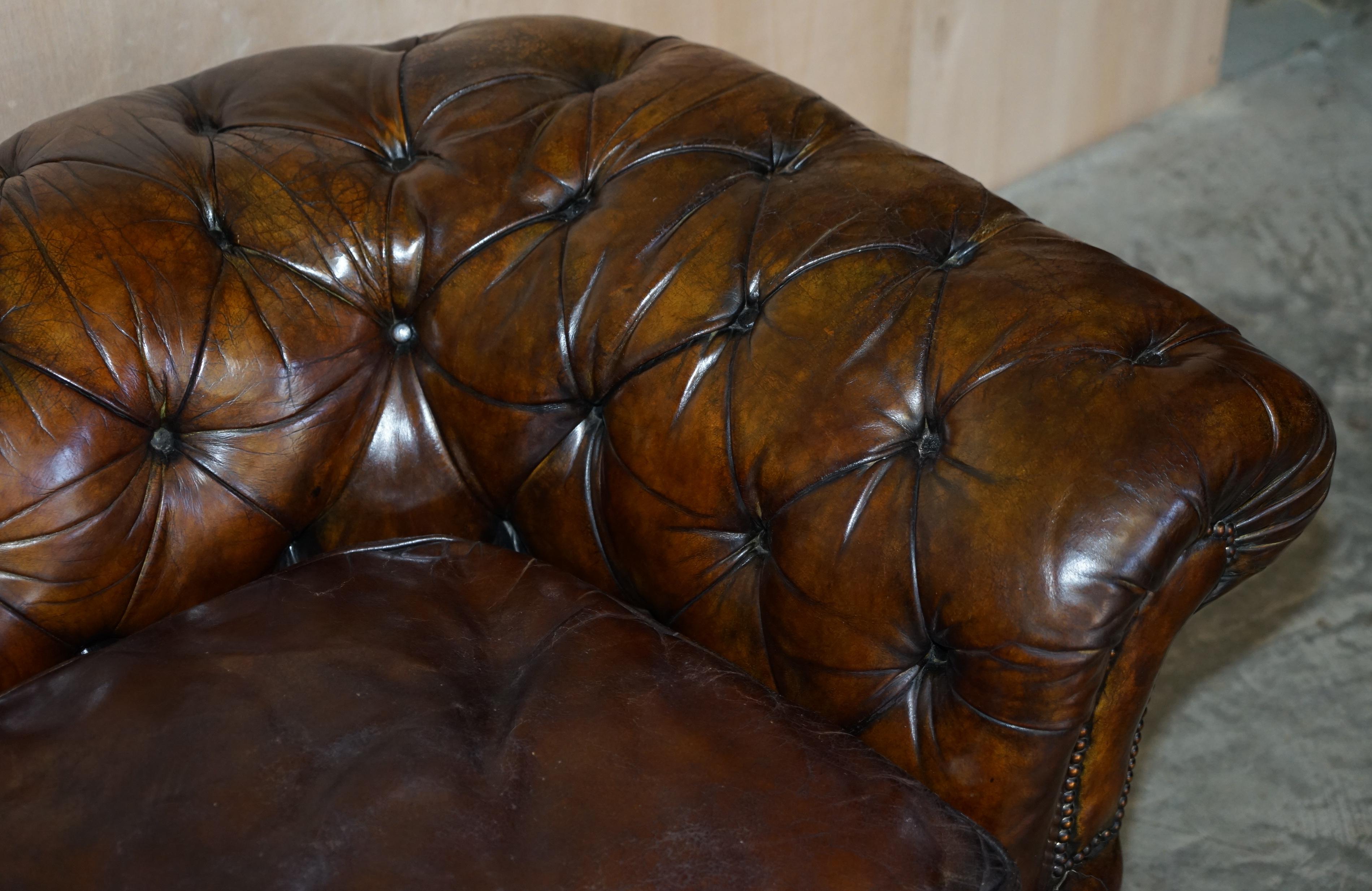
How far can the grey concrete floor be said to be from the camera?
1.51 meters

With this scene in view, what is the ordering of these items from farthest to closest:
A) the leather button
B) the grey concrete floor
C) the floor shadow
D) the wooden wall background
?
the floor shadow < the grey concrete floor < the wooden wall background < the leather button

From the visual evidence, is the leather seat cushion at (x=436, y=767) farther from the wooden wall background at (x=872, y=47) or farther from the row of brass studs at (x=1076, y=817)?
the wooden wall background at (x=872, y=47)

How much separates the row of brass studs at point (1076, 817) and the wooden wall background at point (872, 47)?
3.89ft

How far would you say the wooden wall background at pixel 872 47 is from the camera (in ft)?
4.58

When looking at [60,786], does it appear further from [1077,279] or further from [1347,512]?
[1347,512]

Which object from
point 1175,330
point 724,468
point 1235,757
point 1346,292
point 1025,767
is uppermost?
point 1175,330

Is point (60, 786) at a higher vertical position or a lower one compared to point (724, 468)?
lower

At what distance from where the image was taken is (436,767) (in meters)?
0.88

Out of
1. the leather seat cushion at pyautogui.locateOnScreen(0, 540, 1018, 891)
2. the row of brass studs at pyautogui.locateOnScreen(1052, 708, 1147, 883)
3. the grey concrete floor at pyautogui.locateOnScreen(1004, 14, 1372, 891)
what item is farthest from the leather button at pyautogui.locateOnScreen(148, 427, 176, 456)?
the grey concrete floor at pyautogui.locateOnScreen(1004, 14, 1372, 891)

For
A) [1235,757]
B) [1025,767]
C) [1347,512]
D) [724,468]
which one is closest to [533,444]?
[724,468]

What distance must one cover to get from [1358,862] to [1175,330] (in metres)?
0.84

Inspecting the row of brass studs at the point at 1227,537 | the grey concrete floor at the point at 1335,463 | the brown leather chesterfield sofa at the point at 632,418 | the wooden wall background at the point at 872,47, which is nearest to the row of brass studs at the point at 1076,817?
the brown leather chesterfield sofa at the point at 632,418

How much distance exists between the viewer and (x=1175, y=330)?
37.0 inches

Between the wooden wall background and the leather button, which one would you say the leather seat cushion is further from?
the wooden wall background
